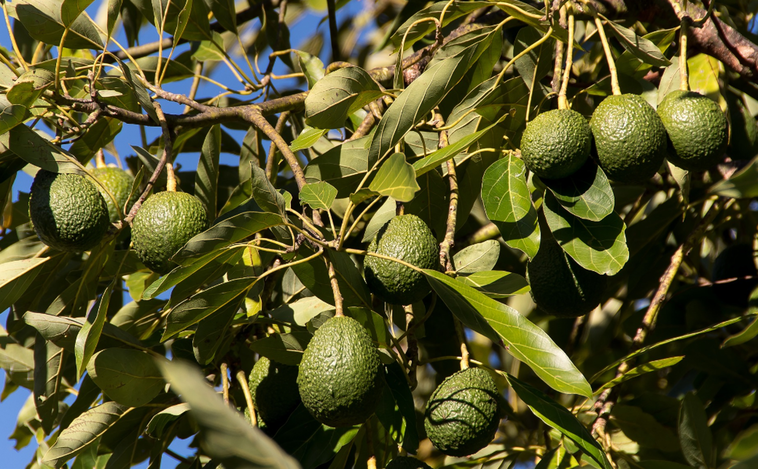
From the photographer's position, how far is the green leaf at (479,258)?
1.59 m

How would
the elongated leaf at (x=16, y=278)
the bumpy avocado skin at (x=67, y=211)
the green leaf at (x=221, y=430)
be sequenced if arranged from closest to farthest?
the green leaf at (x=221, y=430)
the bumpy avocado skin at (x=67, y=211)
the elongated leaf at (x=16, y=278)

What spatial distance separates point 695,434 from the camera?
1806 millimetres

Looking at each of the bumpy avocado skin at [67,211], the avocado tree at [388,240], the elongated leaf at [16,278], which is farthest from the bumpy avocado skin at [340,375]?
the elongated leaf at [16,278]

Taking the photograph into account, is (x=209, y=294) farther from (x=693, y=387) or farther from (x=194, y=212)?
(x=693, y=387)

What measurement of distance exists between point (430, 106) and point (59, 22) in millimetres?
978

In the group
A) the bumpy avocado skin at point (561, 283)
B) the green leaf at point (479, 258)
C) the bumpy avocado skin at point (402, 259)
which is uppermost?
the bumpy avocado skin at point (402, 259)

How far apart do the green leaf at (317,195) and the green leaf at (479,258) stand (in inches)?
17.1

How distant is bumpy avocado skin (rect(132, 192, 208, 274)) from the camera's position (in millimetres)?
1454

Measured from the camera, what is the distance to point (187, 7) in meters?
1.74

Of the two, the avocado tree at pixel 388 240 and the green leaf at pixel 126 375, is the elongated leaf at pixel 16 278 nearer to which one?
the avocado tree at pixel 388 240

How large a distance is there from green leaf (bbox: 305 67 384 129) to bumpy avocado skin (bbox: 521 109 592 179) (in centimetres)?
44

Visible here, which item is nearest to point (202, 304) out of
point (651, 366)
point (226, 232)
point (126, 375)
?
point (226, 232)

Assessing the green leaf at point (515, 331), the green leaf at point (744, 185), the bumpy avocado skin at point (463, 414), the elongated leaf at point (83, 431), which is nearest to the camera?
the green leaf at point (744, 185)

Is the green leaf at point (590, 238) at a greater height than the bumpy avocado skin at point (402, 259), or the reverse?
the bumpy avocado skin at point (402, 259)
